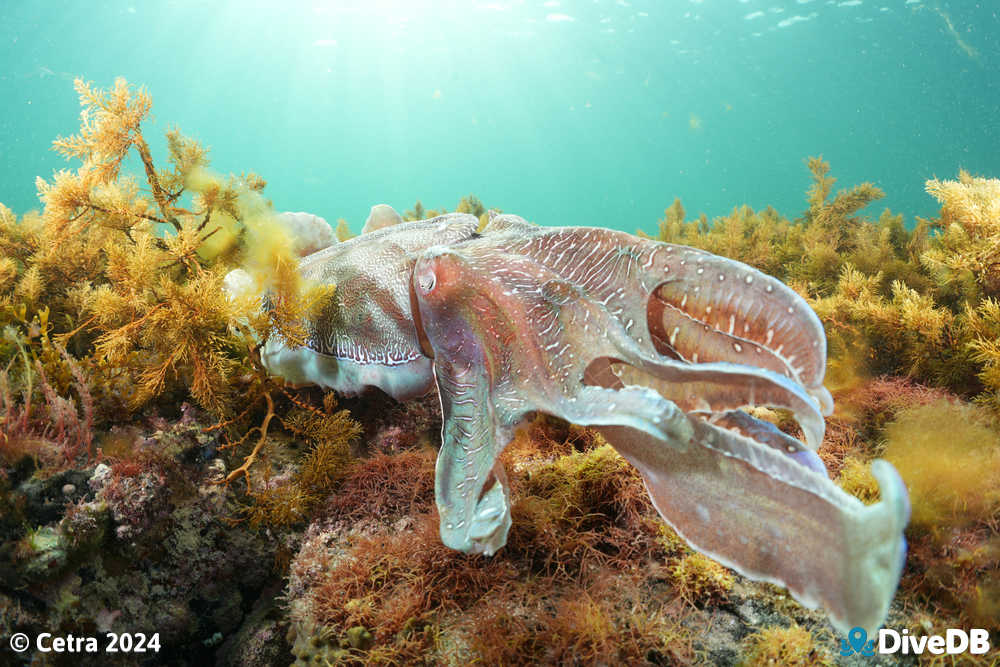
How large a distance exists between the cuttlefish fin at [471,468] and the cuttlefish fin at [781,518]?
0.55 metres

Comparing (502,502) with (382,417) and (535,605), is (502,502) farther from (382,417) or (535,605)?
(382,417)

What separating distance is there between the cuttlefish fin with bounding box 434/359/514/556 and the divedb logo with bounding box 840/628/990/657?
1.57 m

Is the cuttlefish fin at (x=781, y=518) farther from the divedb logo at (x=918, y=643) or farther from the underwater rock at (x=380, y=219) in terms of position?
the underwater rock at (x=380, y=219)

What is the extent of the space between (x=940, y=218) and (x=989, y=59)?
61.6 m

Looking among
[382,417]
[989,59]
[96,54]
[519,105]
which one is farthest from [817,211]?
[519,105]

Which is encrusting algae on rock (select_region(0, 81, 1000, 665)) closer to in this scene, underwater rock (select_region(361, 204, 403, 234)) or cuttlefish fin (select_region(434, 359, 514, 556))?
cuttlefish fin (select_region(434, 359, 514, 556))

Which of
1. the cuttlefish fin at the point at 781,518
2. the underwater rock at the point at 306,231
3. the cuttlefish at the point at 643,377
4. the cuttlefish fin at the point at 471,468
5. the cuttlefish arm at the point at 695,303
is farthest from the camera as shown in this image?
the underwater rock at the point at 306,231

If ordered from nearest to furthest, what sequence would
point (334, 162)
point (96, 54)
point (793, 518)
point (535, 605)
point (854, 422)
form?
point (793, 518)
point (535, 605)
point (854, 422)
point (96, 54)
point (334, 162)

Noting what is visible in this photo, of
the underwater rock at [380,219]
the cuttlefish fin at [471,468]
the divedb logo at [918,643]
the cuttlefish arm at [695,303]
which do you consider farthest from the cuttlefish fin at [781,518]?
the underwater rock at [380,219]

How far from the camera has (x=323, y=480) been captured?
286 cm

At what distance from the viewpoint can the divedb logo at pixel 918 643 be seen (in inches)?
77.4

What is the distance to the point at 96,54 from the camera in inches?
1468

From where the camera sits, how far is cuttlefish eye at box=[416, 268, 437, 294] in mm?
2211

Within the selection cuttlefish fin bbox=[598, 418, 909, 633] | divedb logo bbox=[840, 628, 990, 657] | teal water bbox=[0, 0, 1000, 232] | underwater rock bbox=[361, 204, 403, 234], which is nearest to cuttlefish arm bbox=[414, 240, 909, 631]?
cuttlefish fin bbox=[598, 418, 909, 633]
